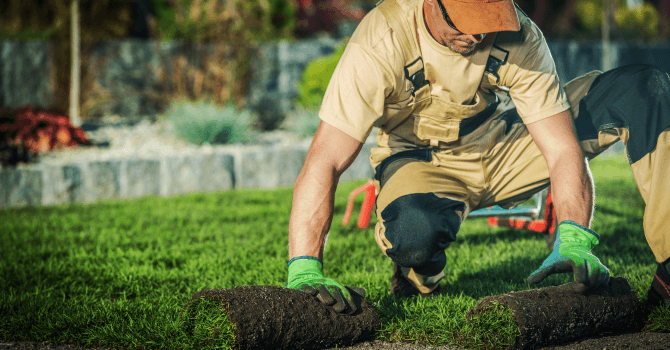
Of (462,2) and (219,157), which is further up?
(462,2)

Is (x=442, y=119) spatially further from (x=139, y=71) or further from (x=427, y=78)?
(x=139, y=71)

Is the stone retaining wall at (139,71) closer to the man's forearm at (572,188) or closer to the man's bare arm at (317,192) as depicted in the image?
the man's bare arm at (317,192)

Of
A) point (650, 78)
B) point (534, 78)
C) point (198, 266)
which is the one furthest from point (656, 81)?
point (198, 266)

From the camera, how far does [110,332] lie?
2.56 metres

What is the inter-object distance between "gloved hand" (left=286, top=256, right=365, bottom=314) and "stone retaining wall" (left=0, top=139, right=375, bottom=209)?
422 centimetres

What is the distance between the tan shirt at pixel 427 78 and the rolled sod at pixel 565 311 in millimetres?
843

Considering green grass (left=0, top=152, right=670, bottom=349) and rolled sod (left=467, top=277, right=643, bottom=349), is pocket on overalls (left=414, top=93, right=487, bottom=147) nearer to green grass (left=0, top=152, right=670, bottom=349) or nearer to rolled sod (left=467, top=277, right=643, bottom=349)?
green grass (left=0, top=152, right=670, bottom=349)

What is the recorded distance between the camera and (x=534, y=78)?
2.86 meters

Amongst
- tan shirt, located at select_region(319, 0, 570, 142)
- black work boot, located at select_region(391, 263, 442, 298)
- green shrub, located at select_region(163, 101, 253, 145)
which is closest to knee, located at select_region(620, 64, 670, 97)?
tan shirt, located at select_region(319, 0, 570, 142)

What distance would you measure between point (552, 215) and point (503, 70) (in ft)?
4.10

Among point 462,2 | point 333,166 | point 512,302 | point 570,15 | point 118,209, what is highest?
point 570,15

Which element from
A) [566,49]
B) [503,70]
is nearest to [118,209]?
[503,70]

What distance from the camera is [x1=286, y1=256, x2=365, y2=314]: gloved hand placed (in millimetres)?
2348

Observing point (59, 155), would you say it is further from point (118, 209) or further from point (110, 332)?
point (110, 332)
